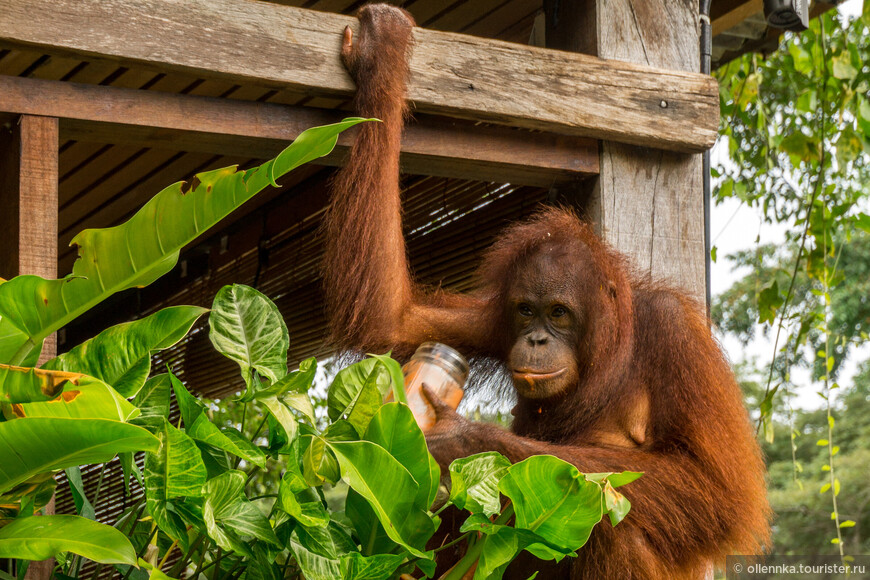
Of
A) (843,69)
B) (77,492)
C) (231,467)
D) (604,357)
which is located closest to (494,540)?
(231,467)

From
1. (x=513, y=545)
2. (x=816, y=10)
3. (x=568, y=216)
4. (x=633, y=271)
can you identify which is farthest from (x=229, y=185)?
(x=816, y=10)

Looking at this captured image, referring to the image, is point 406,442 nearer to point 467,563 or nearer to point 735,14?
point 467,563

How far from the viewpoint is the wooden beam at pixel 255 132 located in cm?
218

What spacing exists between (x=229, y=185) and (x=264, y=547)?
539mm

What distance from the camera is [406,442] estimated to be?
1.56 meters

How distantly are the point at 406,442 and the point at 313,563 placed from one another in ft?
0.70

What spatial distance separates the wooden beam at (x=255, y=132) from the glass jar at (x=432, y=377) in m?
0.61

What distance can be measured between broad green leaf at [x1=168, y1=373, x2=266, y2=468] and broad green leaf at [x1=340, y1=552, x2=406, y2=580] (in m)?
0.20

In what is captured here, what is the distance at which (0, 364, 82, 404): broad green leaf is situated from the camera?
1476 millimetres

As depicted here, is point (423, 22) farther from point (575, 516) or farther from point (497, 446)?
point (575, 516)

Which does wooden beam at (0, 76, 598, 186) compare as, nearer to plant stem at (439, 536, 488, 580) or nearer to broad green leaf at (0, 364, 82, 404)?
broad green leaf at (0, 364, 82, 404)

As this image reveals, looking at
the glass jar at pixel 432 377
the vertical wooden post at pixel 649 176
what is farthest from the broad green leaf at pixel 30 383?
the vertical wooden post at pixel 649 176

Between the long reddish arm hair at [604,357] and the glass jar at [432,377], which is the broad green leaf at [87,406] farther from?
the long reddish arm hair at [604,357]

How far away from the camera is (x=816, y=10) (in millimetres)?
3449
